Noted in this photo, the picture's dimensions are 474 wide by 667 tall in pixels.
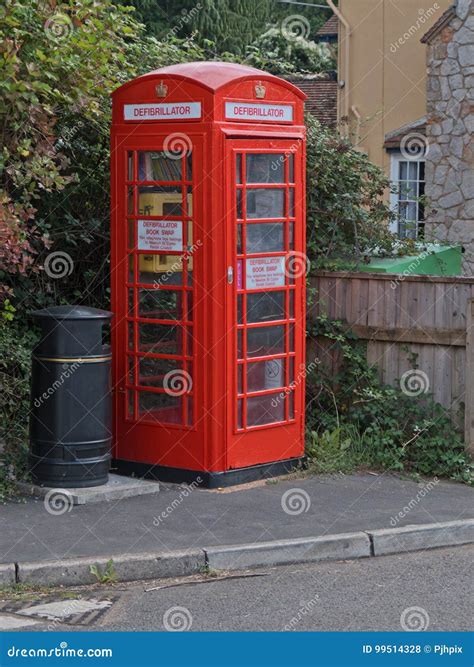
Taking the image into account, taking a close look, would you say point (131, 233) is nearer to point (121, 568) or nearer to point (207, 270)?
point (207, 270)

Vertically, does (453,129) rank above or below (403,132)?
below

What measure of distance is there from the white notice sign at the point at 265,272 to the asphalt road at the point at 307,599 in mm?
2434

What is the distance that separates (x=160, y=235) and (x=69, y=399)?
142 cm

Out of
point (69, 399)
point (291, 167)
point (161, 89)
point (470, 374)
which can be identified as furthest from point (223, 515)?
point (161, 89)

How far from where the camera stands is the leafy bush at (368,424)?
9211 mm

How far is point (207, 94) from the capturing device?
27.3 ft

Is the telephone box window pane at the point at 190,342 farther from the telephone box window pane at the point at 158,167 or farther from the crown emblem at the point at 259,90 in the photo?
the crown emblem at the point at 259,90

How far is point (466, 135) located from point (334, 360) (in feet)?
26.9

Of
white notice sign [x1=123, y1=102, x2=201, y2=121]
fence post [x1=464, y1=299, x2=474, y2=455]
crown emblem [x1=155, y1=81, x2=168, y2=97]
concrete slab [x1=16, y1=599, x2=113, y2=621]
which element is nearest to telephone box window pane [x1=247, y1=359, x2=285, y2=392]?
fence post [x1=464, y1=299, x2=474, y2=455]

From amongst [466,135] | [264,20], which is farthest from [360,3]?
[264,20]

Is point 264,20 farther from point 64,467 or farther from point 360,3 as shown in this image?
point 64,467

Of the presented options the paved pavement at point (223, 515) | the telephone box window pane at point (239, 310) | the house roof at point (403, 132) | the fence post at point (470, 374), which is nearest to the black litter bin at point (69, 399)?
the paved pavement at point (223, 515)

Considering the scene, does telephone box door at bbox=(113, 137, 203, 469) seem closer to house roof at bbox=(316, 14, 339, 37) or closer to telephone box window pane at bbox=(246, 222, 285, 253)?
telephone box window pane at bbox=(246, 222, 285, 253)

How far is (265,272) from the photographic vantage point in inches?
348
